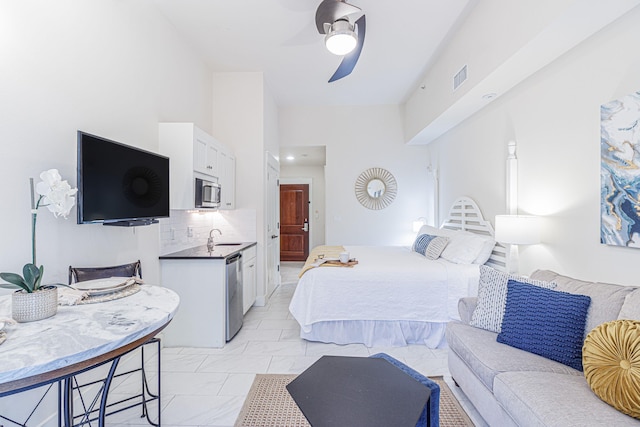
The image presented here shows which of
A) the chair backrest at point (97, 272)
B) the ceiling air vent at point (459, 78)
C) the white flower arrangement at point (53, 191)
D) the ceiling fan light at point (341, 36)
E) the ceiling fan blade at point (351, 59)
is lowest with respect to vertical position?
the chair backrest at point (97, 272)

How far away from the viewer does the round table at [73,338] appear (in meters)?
0.89

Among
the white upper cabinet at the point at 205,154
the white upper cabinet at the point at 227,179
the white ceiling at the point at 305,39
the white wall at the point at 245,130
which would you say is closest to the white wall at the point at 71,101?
the white upper cabinet at the point at 205,154

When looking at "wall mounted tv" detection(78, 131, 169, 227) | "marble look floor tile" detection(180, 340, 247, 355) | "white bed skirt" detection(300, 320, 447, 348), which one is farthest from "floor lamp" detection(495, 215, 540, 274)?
"wall mounted tv" detection(78, 131, 169, 227)

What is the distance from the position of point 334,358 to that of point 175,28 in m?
3.58

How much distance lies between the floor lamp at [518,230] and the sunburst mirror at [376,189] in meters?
3.16

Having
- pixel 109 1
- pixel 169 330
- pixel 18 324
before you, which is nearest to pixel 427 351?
pixel 169 330

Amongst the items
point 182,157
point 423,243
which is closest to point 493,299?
point 423,243

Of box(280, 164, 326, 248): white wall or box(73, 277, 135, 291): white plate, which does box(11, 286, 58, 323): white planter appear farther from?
box(280, 164, 326, 248): white wall

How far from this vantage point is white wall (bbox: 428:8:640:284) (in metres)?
1.93

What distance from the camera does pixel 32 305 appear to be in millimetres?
1200

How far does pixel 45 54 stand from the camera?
1.80 m

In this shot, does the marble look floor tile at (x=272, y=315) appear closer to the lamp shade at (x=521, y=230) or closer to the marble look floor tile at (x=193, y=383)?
the marble look floor tile at (x=193, y=383)

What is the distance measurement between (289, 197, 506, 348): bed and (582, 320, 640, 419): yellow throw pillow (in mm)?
1543

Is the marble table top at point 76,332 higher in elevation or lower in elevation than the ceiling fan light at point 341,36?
lower
